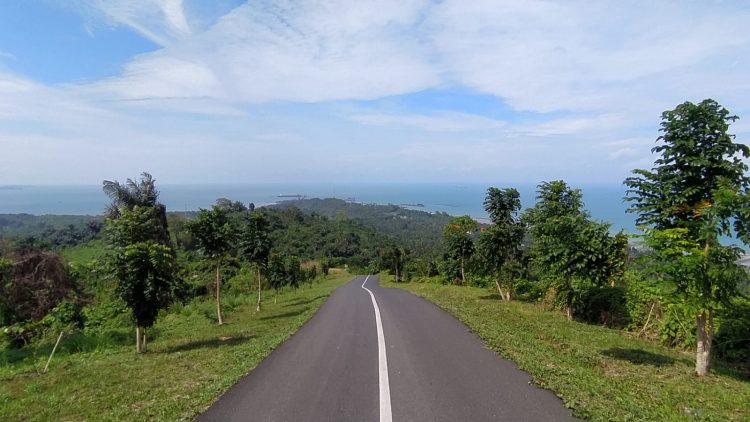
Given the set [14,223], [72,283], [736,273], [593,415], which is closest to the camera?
[593,415]

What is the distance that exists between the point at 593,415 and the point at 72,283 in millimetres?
30467

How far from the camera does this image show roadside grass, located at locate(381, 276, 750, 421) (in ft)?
20.2

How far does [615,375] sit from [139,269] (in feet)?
43.5

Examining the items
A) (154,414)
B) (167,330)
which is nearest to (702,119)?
(154,414)

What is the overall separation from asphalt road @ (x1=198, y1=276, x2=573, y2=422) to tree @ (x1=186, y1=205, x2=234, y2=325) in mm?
10732

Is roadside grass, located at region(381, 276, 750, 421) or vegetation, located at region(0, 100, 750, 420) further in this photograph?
vegetation, located at region(0, 100, 750, 420)

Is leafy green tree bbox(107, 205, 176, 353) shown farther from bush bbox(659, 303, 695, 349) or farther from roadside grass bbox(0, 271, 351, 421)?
bush bbox(659, 303, 695, 349)

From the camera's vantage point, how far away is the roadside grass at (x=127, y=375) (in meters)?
7.29

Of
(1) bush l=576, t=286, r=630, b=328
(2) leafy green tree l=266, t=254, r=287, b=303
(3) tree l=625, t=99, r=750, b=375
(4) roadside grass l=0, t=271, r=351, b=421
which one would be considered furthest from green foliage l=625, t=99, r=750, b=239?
(2) leafy green tree l=266, t=254, r=287, b=303

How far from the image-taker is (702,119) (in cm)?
891

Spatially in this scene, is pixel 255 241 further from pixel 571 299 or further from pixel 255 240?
pixel 571 299

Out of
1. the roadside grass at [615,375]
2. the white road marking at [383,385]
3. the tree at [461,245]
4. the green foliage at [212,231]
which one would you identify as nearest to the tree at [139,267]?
the green foliage at [212,231]

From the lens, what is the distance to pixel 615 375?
8359 millimetres

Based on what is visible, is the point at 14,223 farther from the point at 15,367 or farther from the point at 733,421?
the point at 733,421
